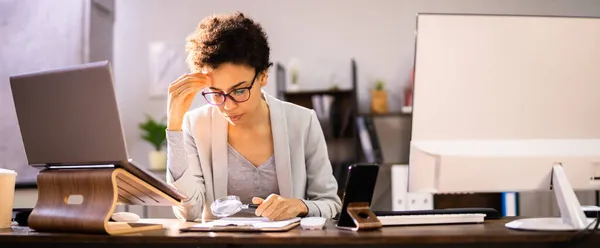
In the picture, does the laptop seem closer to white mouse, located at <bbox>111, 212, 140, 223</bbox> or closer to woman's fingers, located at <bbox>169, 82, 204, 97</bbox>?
white mouse, located at <bbox>111, 212, 140, 223</bbox>

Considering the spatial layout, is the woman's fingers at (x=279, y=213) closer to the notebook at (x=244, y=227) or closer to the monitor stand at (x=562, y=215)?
the notebook at (x=244, y=227)

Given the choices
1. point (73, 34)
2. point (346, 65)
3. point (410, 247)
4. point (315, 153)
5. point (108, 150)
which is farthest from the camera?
point (346, 65)

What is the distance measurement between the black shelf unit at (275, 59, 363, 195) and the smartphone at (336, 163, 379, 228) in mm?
2941

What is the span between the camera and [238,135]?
2.03 meters

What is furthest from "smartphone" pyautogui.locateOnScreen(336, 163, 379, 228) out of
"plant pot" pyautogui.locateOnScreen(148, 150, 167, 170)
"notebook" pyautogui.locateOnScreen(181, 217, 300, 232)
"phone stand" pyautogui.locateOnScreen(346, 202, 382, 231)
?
"plant pot" pyautogui.locateOnScreen(148, 150, 167, 170)

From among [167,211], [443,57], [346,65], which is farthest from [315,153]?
[346,65]

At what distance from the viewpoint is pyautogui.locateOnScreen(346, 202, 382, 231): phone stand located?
4.14 ft

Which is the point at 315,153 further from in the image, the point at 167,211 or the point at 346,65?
the point at 346,65

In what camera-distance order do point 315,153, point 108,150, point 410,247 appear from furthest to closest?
point 315,153, point 108,150, point 410,247

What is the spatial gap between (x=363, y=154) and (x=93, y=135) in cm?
323

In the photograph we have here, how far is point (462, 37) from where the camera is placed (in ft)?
4.28

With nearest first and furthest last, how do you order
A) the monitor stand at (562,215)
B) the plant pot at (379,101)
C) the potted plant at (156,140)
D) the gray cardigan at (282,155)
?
1. the monitor stand at (562,215)
2. the gray cardigan at (282,155)
3. the potted plant at (156,140)
4. the plant pot at (379,101)

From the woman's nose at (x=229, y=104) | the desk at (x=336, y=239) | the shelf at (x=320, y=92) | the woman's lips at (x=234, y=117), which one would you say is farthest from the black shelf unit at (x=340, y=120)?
the desk at (x=336, y=239)

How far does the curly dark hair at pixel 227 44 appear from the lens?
1.73m
